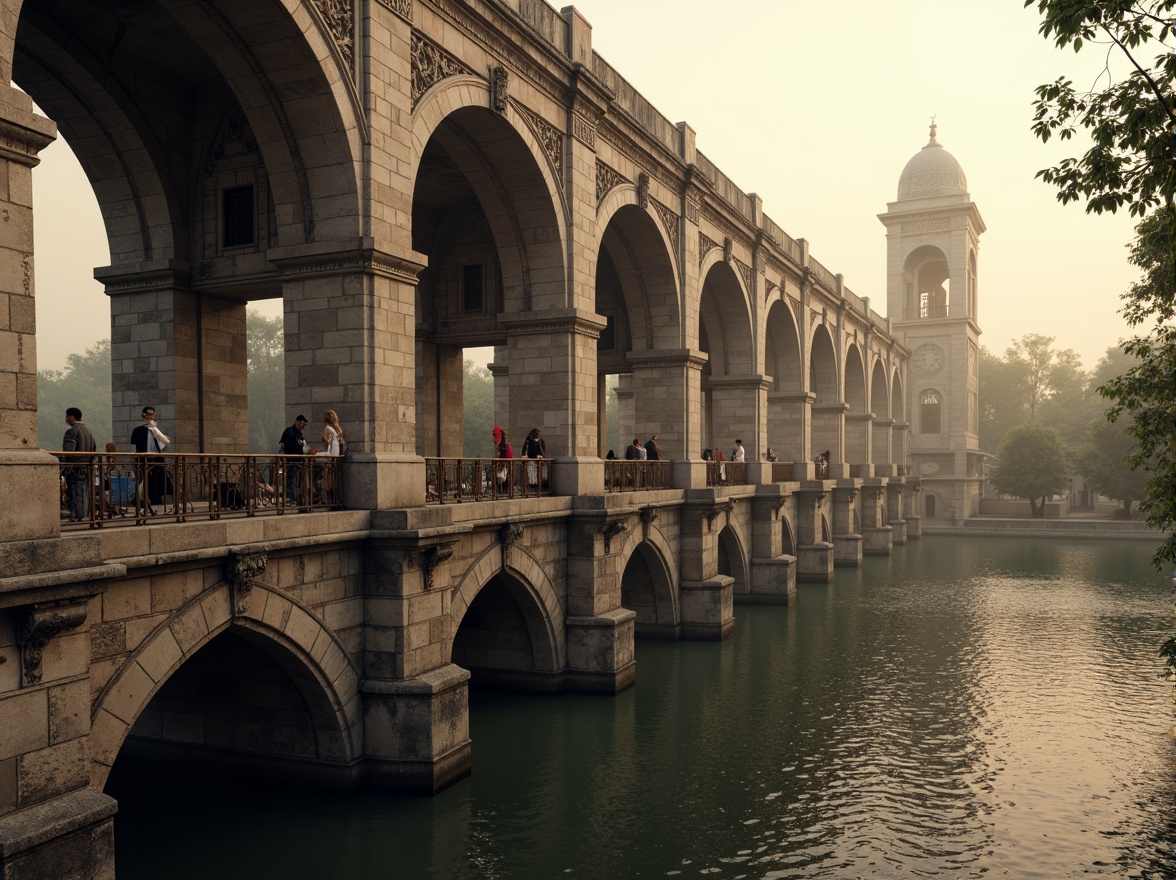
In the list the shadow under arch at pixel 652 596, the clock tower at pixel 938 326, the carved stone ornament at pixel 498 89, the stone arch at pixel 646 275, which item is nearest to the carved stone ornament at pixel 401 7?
the carved stone ornament at pixel 498 89

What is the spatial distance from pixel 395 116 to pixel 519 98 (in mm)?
3429

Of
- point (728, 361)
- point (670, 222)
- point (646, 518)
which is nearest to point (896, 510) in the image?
point (728, 361)

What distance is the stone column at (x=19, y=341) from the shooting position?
6277 mm

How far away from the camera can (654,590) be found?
792 inches

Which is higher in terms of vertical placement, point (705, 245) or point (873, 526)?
point (705, 245)

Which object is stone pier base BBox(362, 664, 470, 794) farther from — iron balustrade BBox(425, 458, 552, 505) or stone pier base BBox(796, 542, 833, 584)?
stone pier base BBox(796, 542, 833, 584)

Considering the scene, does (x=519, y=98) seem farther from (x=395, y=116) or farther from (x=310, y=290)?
(x=310, y=290)

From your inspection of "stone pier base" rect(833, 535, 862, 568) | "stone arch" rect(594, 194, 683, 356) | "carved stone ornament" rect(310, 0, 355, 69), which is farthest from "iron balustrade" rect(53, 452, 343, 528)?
"stone pier base" rect(833, 535, 862, 568)

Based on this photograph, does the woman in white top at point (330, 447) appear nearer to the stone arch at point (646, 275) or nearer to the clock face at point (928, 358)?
the stone arch at point (646, 275)

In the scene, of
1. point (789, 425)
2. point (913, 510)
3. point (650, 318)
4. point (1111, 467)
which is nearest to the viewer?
point (650, 318)

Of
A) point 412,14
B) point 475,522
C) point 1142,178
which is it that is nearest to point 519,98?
point 412,14

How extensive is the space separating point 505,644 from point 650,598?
5.41m

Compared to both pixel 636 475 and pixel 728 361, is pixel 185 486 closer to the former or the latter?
pixel 636 475

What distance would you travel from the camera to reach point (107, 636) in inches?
297
